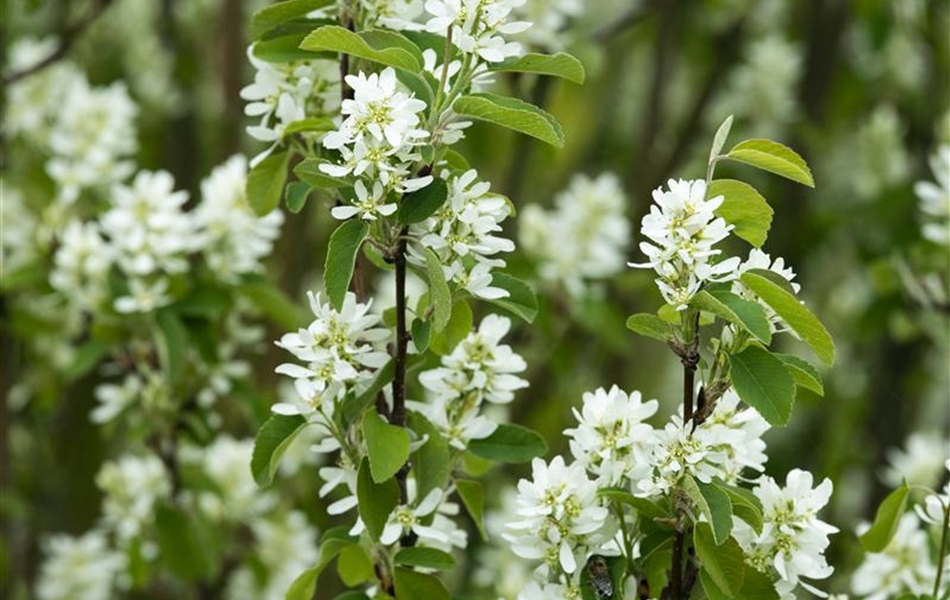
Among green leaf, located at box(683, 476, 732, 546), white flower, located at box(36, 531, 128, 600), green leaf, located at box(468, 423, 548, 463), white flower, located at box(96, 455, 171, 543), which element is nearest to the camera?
green leaf, located at box(683, 476, 732, 546)

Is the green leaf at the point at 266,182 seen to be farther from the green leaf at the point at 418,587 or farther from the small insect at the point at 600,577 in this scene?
the small insect at the point at 600,577

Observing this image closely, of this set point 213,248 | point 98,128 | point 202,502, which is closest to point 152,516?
point 202,502

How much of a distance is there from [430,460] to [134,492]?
1311 mm

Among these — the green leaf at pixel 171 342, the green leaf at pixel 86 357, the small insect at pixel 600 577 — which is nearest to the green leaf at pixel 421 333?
the small insect at pixel 600 577

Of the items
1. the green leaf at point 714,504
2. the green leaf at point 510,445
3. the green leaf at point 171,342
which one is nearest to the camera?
the green leaf at point 714,504

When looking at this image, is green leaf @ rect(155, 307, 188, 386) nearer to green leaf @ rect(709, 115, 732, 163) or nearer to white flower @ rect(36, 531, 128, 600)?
white flower @ rect(36, 531, 128, 600)

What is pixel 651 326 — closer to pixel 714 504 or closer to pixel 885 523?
pixel 714 504

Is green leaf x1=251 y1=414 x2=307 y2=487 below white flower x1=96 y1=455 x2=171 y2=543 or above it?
above

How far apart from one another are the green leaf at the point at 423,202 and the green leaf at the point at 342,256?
0.04m

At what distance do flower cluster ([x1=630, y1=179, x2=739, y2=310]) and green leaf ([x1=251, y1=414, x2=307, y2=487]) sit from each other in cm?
41

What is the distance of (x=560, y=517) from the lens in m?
1.36

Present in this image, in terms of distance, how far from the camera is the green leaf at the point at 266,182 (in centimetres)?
172

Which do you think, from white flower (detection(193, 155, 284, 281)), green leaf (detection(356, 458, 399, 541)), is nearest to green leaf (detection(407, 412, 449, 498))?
green leaf (detection(356, 458, 399, 541))

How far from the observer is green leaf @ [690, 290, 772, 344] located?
125 centimetres
